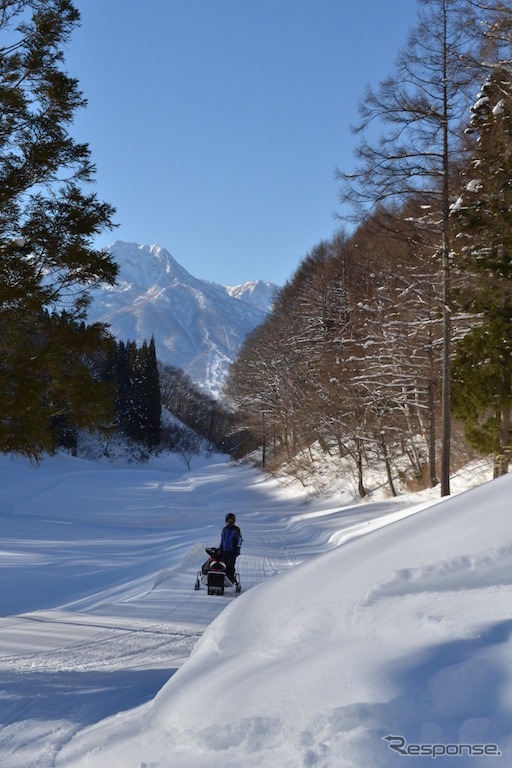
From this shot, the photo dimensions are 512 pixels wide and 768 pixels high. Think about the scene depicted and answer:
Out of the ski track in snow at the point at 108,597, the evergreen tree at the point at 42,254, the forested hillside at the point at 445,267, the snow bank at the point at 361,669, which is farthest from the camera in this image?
the forested hillside at the point at 445,267

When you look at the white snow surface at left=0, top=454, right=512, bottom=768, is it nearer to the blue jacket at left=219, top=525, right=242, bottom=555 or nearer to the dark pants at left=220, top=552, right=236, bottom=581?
the dark pants at left=220, top=552, right=236, bottom=581

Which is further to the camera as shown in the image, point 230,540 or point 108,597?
point 108,597

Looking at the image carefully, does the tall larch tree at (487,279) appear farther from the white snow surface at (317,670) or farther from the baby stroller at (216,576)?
the white snow surface at (317,670)

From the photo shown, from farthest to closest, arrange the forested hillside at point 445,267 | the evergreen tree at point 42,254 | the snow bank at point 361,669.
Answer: the forested hillside at point 445,267 < the evergreen tree at point 42,254 < the snow bank at point 361,669

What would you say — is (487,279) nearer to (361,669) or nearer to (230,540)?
(230,540)

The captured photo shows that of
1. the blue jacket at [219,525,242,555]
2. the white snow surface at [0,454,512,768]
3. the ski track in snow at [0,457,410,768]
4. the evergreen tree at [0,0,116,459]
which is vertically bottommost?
the ski track in snow at [0,457,410,768]

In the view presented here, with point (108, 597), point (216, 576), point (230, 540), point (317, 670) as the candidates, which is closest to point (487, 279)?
point (230, 540)

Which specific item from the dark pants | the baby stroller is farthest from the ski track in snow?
the dark pants

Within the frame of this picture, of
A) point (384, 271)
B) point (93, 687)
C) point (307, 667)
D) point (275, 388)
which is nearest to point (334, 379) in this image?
point (384, 271)

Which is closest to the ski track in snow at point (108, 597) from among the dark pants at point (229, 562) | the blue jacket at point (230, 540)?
the dark pants at point (229, 562)

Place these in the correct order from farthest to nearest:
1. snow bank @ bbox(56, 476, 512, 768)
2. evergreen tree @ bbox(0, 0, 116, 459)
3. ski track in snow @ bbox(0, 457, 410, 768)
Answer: evergreen tree @ bbox(0, 0, 116, 459)
ski track in snow @ bbox(0, 457, 410, 768)
snow bank @ bbox(56, 476, 512, 768)

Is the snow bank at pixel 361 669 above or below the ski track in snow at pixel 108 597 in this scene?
above

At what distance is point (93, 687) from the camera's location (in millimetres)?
5844

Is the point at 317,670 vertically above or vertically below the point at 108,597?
→ above
